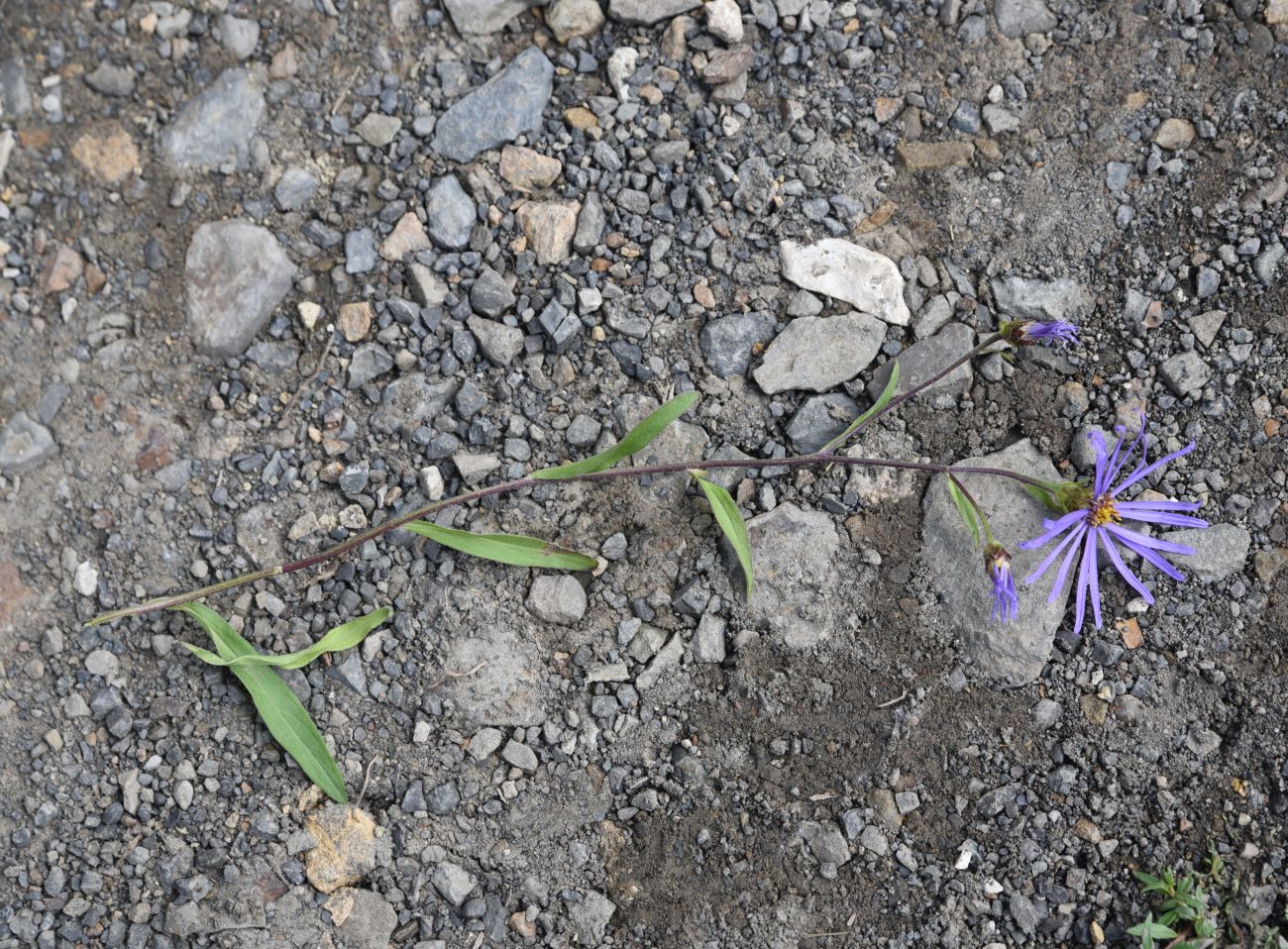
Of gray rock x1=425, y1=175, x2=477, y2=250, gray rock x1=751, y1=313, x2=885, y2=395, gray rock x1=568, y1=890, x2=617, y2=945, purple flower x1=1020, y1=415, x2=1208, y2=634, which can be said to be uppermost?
gray rock x1=425, y1=175, x2=477, y2=250

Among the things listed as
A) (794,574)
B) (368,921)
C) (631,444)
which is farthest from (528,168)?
(368,921)

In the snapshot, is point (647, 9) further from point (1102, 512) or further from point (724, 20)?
point (1102, 512)

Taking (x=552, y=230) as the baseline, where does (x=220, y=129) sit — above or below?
above

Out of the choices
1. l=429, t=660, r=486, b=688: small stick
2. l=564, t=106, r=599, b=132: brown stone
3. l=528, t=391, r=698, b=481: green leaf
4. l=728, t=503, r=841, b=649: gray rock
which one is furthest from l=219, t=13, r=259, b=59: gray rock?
l=728, t=503, r=841, b=649: gray rock

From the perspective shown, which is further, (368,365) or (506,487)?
(368,365)

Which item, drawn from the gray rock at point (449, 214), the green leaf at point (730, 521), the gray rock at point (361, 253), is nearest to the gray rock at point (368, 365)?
the gray rock at point (361, 253)

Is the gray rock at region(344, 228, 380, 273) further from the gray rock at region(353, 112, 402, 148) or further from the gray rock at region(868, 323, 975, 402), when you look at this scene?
the gray rock at region(868, 323, 975, 402)
